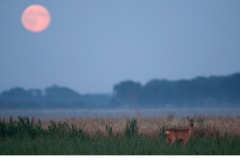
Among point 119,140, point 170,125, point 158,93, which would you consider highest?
point 158,93

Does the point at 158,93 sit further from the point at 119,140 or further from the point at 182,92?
the point at 119,140

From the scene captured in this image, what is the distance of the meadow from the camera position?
10227mm

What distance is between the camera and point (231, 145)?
35.5 ft

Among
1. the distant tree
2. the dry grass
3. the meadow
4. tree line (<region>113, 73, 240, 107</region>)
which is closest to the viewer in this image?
the meadow

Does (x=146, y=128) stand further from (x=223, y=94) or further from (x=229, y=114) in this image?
(x=223, y=94)

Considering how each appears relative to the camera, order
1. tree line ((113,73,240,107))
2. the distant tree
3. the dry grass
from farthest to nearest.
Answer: the distant tree, tree line ((113,73,240,107)), the dry grass

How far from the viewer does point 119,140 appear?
1200 cm

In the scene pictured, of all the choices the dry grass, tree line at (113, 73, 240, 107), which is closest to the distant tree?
tree line at (113, 73, 240, 107)

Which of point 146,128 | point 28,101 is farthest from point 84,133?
point 28,101

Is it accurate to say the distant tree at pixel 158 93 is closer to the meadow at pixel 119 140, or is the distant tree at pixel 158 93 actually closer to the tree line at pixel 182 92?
the tree line at pixel 182 92

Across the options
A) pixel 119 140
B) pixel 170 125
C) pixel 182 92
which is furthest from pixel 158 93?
pixel 119 140

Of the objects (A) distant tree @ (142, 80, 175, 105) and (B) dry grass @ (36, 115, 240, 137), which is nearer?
(B) dry grass @ (36, 115, 240, 137)

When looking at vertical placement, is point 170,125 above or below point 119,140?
above

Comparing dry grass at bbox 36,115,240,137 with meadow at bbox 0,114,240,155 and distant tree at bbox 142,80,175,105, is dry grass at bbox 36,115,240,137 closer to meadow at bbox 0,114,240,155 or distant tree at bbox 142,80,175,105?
meadow at bbox 0,114,240,155
